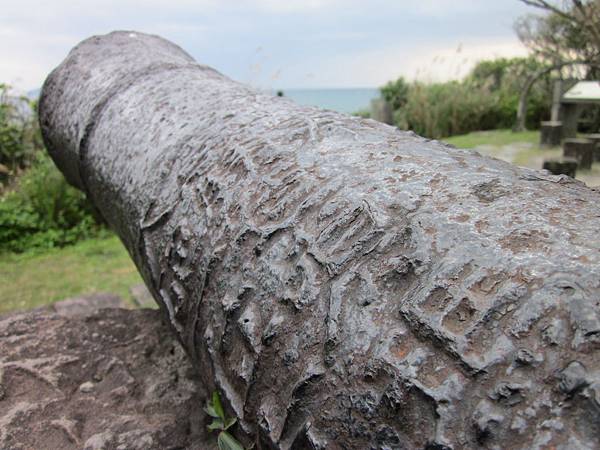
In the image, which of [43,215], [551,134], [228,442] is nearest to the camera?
[228,442]

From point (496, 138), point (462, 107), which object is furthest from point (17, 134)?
point (462, 107)

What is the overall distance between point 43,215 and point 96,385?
500 cm

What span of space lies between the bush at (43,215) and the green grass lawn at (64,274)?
22 cm

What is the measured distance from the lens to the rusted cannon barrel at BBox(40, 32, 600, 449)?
2.22 feet

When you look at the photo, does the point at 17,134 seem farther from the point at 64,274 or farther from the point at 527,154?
the point at 527,154

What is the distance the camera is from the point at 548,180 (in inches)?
38.9

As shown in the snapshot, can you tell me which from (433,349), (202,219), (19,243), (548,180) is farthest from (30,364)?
(19,243)

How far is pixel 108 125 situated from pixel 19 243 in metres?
4.37

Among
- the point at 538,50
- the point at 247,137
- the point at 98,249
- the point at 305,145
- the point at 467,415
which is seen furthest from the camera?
the point at 538,50

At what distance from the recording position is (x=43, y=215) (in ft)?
20.0

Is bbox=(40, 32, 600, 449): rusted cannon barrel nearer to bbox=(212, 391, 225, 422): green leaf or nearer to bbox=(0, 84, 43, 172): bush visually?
bbox=(212, 391, 225, 422): green leaf

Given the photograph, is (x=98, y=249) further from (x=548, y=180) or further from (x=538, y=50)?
(x=538, y=50)

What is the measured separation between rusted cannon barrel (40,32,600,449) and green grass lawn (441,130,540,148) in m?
9.25

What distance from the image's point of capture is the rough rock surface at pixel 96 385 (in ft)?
4.46
